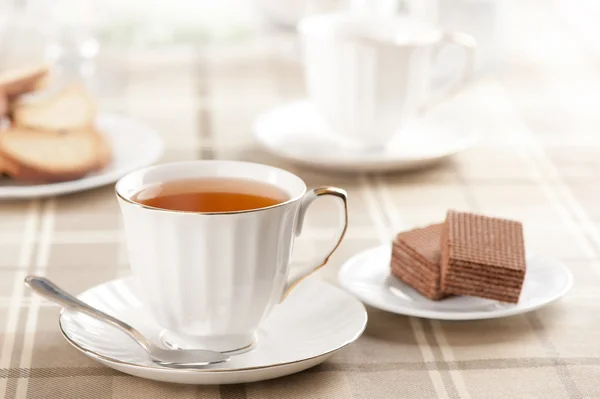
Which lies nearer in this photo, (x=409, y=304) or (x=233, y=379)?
(x=233, y=379)

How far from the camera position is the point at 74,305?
76 cm

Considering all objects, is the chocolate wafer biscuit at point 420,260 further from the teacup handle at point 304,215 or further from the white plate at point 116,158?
the white plate at point 116,158

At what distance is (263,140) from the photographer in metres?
1.35

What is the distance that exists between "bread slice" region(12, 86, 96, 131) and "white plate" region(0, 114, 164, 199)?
6cm

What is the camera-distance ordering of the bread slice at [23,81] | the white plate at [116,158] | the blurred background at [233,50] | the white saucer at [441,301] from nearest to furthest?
the white saucer at [441,301]
the white plate at [116,158]
the bread slice at [23,81]
the blurred background at [233,50]

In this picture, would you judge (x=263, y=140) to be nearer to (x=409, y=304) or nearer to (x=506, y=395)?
(x=409, y=304)

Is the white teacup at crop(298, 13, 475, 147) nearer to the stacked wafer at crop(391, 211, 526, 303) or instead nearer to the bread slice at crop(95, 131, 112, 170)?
the bread slice at crop(95, 131, 112, 170)

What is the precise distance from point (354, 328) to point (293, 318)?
0.06m

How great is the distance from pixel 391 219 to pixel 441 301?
11.0 inches

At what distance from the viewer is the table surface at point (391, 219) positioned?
0.77 m

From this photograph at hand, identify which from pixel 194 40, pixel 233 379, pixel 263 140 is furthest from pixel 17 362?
pixel 194 40

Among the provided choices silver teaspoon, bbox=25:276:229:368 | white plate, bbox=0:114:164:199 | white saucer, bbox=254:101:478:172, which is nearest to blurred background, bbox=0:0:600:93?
white saucer, bbox=254:101:478:172

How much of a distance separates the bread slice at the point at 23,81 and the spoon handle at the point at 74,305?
0.57 metres

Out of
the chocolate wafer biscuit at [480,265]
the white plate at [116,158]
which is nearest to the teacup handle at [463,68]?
the white plate at [116,158]
